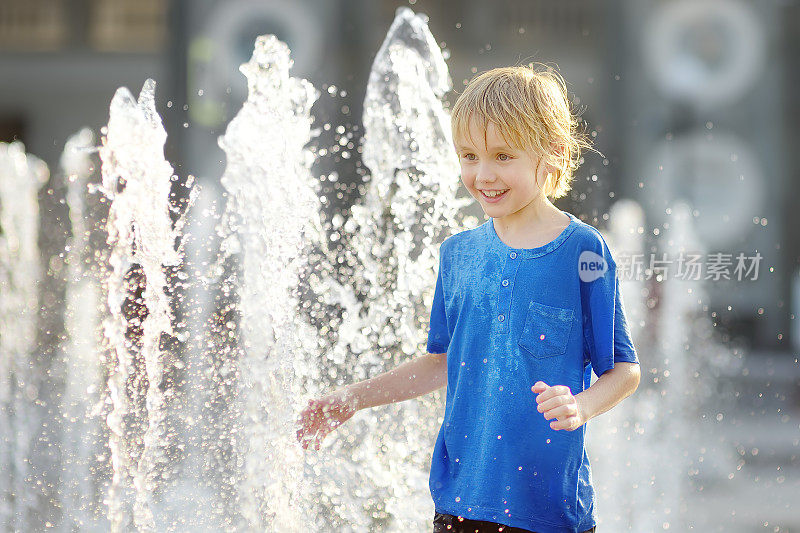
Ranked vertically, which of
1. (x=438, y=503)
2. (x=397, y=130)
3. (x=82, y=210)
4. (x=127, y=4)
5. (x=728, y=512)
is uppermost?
(x=127, y=4)

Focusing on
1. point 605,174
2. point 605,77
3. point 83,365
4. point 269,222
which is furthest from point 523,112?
point 605,77

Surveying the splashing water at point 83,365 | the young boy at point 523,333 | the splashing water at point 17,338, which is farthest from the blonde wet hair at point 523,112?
the splashing water at point 17,338

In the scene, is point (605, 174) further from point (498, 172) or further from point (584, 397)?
point (584, 397)

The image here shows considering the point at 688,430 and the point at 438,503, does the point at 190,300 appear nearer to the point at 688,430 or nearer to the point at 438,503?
the point at 688,430

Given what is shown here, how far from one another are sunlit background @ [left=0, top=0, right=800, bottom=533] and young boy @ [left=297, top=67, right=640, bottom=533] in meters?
2.99

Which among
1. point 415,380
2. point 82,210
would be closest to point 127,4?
point 82,210

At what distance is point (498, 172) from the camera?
1.35 meters

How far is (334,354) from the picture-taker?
3021 millimetres

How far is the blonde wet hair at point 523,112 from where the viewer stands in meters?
1.33

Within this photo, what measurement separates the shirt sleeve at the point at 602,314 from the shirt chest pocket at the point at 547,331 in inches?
1.3

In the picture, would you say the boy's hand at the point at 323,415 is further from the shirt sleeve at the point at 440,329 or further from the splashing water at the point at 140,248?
the splashing water at the point at 140,248

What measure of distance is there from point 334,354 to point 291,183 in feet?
1.84

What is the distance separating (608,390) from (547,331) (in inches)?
4.6

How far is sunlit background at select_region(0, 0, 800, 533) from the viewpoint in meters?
5.32
